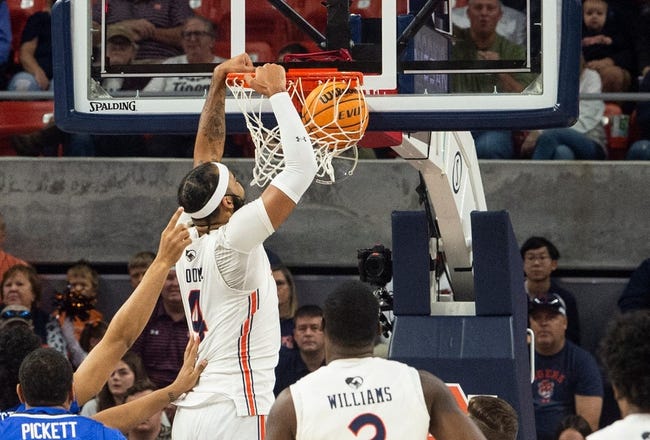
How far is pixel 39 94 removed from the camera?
1080 cm

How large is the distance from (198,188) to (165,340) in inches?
182

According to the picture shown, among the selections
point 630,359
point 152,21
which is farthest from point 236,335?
point 152,21

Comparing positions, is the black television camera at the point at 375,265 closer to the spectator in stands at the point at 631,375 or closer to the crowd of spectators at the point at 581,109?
the crowd of spectators at the point at 581,109

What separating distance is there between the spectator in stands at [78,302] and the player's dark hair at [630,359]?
22.1 ft

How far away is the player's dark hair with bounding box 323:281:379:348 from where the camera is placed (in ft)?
14.7

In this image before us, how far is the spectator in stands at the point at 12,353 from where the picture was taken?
5.20 meters

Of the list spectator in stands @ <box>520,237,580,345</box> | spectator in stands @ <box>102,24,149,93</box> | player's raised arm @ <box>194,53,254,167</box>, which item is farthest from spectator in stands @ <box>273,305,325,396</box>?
player's raised arm @ <box>194,53,254,167</box>

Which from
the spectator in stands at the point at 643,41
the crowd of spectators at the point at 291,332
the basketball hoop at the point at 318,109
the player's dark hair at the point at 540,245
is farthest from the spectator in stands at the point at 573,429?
the spectator in stands at the point at 643,41

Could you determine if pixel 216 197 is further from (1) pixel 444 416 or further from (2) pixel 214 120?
(1) pixel 444 416

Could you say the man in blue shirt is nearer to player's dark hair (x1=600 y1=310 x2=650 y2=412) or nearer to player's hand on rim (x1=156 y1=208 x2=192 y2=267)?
player's hand on rim (x1=156 y1=208 x2=192 y2=267)

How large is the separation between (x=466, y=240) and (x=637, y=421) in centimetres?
385

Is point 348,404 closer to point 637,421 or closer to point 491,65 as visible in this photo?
point 637,421

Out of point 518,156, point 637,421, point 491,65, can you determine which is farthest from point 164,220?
point 637,421

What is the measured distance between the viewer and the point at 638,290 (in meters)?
10.1
